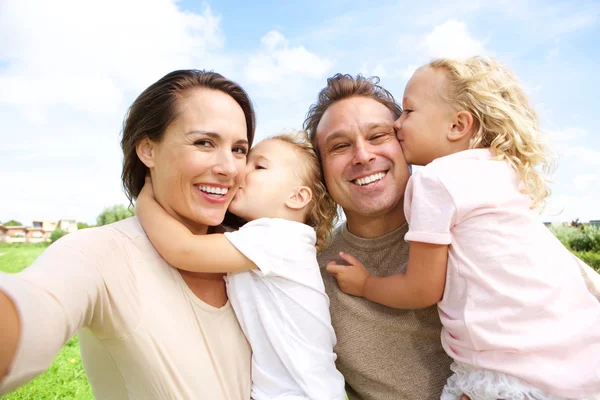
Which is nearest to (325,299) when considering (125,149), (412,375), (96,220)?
(412,375)

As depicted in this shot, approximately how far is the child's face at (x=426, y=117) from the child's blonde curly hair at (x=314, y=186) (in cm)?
62

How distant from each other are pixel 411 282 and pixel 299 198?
2.85 feet

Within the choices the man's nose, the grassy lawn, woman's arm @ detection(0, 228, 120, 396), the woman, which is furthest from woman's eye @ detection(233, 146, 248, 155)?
the grassy lawn

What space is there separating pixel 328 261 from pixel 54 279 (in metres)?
2.04

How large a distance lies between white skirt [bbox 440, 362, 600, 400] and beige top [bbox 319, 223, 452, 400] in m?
0.40

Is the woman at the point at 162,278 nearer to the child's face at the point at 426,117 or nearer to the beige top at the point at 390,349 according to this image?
the beige top at the point at 390,349

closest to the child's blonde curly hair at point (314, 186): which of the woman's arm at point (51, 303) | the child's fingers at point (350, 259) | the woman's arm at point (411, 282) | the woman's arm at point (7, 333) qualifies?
the child's fingers at point (350, 259)

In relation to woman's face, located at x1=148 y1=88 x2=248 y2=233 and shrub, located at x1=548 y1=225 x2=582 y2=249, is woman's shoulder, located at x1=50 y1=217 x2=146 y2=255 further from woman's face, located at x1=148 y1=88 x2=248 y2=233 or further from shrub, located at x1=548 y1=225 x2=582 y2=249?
shrub, located at x1=548 y1=225 x2=582 y2=249

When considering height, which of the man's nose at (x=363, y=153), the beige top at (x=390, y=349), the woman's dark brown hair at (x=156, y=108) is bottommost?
the beige top at (x=390, y=349)

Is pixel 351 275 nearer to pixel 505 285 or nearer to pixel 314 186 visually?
pixel 314 186

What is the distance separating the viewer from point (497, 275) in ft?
7.79

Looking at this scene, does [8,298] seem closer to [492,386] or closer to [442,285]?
A: [442,285]

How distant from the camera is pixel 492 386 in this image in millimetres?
2354

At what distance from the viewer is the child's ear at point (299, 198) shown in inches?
116
